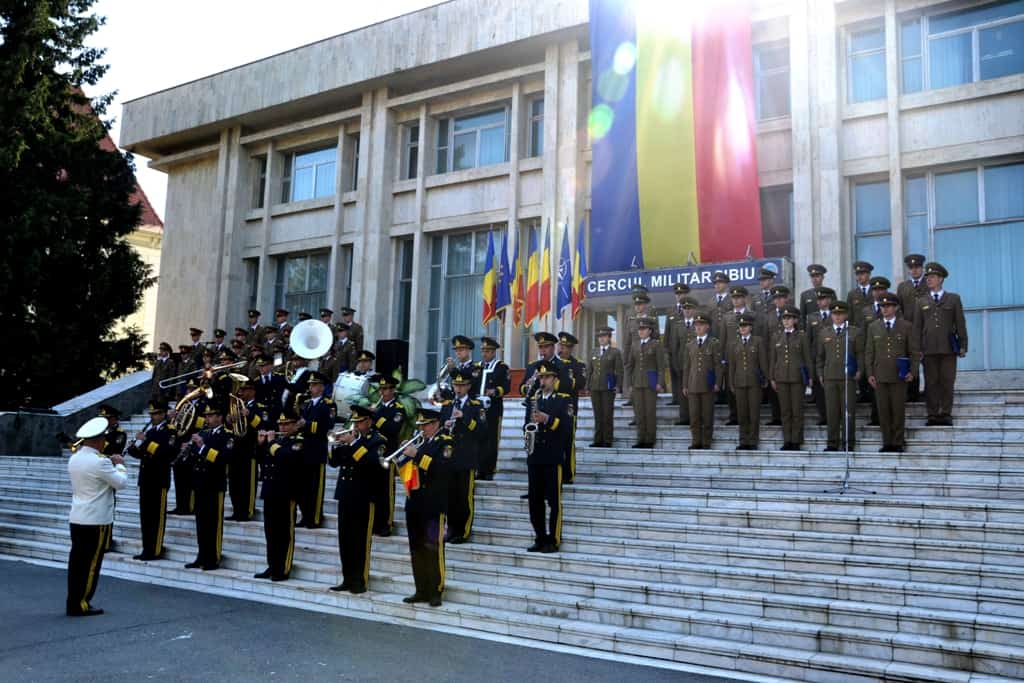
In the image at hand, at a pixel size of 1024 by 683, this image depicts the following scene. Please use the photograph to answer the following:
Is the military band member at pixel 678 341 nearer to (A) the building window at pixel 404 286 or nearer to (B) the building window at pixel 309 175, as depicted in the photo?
(A) the building window at pixel 404 286

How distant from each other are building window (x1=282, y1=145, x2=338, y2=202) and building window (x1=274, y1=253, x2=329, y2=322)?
161cm

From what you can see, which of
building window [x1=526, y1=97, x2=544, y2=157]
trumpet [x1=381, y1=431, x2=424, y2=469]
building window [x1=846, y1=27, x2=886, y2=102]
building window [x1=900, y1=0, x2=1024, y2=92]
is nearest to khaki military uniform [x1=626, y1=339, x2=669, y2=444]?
trumpet [x1=381, y1=431, x2=424, y2=469]

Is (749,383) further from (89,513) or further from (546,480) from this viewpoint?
(89,513)

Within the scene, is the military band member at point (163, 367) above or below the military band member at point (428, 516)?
above

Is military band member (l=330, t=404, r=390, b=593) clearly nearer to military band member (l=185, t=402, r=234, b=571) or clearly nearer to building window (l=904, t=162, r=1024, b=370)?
military band member (l=185, t=402, r=234, b=571)

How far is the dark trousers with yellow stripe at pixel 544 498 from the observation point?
8812mm

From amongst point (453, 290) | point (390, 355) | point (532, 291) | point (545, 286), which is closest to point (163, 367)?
point (390, 355)

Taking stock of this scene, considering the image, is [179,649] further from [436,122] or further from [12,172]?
[12,172]

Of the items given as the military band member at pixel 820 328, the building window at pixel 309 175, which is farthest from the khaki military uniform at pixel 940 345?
the building window at pixel 309 175

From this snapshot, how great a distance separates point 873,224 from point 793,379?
6.03 m

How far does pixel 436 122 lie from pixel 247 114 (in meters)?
5.54

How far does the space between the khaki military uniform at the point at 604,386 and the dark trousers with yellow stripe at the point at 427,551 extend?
4.09 metres

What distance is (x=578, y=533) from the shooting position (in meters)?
9.22

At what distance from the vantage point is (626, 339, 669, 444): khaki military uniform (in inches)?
452
